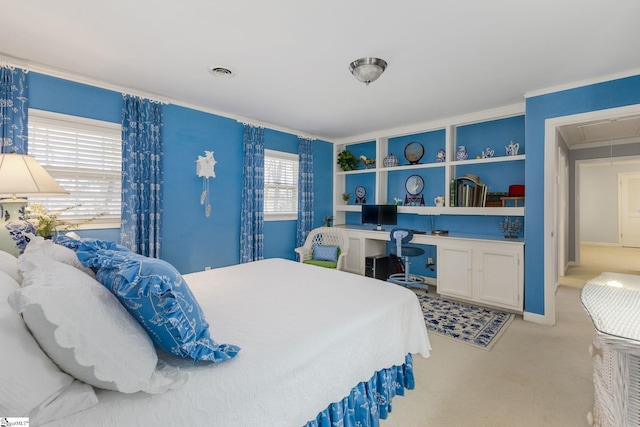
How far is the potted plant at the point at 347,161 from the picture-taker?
5.39 meters

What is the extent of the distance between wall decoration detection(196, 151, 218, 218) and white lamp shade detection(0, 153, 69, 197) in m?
1.74

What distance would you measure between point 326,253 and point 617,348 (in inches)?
143

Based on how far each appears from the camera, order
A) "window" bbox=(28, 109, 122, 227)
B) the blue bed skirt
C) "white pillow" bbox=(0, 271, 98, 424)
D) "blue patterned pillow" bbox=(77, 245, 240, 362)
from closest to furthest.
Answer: "white pillow" bbox=(0, 271, 98, 424) → "blue patterned pillow" bbox=(77, 245, 240, 362) → the blue bed skirt → "window" bbox=(28, 109, 122, 227)

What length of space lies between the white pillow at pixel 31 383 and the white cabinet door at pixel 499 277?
385 cm

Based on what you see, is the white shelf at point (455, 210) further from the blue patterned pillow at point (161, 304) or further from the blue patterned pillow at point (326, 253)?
the blue patterned pillow at point (161, 304)

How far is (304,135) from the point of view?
16.3ft

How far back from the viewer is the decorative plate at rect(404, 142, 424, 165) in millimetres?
4703

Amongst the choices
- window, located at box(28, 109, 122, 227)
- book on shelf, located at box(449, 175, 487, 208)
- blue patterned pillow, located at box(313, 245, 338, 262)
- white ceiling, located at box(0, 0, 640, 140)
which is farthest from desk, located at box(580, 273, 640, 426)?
window, located at box(28, 109, 122, 227)

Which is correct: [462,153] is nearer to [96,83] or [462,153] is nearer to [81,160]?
[96,83]

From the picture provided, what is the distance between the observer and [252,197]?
418 cm

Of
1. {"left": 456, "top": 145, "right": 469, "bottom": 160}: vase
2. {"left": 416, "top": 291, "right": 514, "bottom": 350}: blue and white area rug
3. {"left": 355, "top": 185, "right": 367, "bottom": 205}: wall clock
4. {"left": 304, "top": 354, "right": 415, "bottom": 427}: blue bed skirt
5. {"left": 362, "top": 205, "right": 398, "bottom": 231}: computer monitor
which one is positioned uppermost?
{"left": 456, "top": 145, "right": 469, "bottom": 160}: vase

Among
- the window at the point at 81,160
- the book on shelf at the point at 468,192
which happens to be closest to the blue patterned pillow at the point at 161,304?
the window at the point at 81,160

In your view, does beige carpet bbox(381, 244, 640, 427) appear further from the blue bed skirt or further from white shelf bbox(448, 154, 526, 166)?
white shelf bbox(448, 154, 526, 166)

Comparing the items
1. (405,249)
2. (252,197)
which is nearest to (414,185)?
(405,249)
